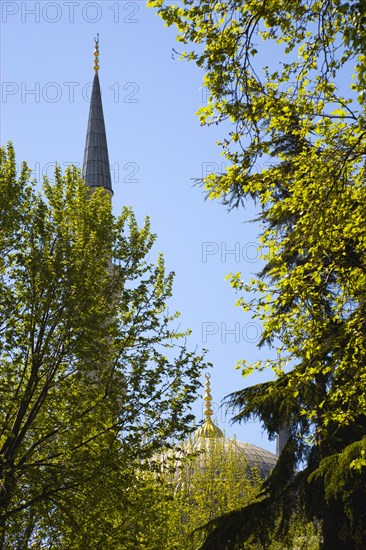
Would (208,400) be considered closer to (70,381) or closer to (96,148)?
(96,148)

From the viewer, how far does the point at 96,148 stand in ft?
201

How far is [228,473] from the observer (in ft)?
98.6

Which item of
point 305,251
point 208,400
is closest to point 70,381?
point 305,251

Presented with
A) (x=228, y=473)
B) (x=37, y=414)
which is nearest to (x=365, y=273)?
(x=37, y=414)

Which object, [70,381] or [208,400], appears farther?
[208,400]

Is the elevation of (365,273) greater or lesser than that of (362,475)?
greater

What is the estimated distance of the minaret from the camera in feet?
192

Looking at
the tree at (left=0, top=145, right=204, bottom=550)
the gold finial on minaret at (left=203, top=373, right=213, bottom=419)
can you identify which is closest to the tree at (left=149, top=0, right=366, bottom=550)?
the tree at (left=0, top=145, right=204, bottom=550)

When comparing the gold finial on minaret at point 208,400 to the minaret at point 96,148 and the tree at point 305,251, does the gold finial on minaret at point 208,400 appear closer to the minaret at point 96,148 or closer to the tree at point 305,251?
the minaret at point 96,148

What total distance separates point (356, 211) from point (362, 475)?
3.79 meters

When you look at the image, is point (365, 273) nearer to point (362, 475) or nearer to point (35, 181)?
point (362, 475)

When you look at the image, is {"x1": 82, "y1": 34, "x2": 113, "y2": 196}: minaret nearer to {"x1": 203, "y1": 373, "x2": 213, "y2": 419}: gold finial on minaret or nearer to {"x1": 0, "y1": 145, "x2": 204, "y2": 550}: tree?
{"x1": 203, "y1": 373, "x2": 213, "y2": 419}: gold finial on minaret

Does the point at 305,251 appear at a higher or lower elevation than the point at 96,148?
lower

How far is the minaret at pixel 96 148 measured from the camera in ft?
192
